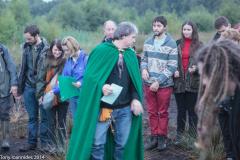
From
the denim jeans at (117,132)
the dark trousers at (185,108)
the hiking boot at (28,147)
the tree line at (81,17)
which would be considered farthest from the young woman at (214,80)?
the tree line at (81,17)

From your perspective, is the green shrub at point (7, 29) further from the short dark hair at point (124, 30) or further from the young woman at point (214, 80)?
the young woman at point (214, 80)

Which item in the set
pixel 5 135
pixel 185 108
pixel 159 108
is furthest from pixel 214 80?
pixel 5 135

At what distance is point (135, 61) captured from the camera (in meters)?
5.90

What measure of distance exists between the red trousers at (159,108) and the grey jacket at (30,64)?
1740 mm

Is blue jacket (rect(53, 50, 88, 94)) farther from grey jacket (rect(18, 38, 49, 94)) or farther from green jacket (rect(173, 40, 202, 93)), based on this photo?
green jacket (rect(173, 40, 202, 93))

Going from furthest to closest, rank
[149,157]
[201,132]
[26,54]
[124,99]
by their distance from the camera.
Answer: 1. [26,54]
2. [149,157]
3. [124,99]
4. [201,132]

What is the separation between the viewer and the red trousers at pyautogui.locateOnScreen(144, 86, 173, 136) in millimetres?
7238

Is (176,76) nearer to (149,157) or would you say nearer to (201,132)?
(149,157)

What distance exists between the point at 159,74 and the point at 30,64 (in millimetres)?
2064

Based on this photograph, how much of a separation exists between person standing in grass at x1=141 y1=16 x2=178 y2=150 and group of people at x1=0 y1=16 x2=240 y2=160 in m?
0.01

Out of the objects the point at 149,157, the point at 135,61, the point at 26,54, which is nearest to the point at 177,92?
the point at 149,157

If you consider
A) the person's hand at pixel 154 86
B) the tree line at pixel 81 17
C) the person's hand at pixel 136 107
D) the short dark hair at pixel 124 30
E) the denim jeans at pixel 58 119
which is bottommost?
the denim jeans at pixel 58 119

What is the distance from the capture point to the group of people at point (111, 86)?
5645mm

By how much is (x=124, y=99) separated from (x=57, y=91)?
65.4 inches
